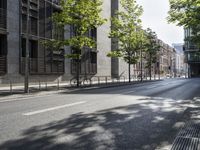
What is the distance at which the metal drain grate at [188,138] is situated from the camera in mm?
6477

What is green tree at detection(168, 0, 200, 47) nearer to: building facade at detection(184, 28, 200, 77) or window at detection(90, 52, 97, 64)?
window at detection(90, 52, 97, 64)

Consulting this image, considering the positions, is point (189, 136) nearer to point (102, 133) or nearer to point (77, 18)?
point (102, 133)

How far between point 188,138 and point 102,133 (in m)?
2.01

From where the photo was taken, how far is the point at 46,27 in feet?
111

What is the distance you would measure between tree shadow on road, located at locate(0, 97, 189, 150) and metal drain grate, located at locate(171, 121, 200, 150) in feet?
0.67

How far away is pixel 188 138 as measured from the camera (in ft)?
23.8

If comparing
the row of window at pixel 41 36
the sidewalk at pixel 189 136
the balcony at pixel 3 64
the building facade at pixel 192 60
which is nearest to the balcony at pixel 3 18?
the row of window at pixel 41 36

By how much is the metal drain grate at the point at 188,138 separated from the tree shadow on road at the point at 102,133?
20 centimetres

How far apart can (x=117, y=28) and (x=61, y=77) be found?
1342 centimetres

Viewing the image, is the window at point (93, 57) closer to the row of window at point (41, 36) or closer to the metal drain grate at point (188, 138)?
the row of window at point (41, 36)

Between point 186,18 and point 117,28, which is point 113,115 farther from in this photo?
point 117,28

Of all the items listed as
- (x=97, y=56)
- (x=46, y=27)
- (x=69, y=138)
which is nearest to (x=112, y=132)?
(x=69, y=138)

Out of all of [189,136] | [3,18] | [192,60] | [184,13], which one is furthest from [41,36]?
[192,60]

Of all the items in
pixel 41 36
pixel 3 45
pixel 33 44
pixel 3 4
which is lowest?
pixel 3 45
